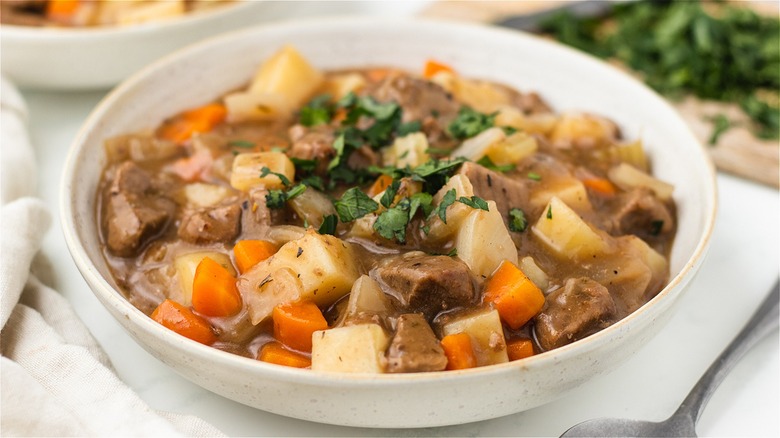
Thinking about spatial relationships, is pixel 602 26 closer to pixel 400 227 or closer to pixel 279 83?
pixel 279 83

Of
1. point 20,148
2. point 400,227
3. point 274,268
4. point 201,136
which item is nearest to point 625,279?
point 400,227

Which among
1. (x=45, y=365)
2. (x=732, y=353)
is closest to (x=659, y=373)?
(x=732, y=353)

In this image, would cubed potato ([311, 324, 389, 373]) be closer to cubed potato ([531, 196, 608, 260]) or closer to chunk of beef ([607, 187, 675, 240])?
cubed potato ([531, 196, 608, 260])

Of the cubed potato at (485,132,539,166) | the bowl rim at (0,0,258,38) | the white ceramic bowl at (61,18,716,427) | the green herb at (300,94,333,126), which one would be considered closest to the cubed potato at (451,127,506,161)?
the cubed potato at (485,132,539,166)

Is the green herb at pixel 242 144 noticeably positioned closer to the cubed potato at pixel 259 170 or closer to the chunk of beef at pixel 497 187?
the cubed potato at pixel 259 170

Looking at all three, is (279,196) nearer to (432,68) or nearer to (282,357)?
(282,357)

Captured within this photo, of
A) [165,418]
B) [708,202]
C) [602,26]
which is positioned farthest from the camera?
[602,26]
